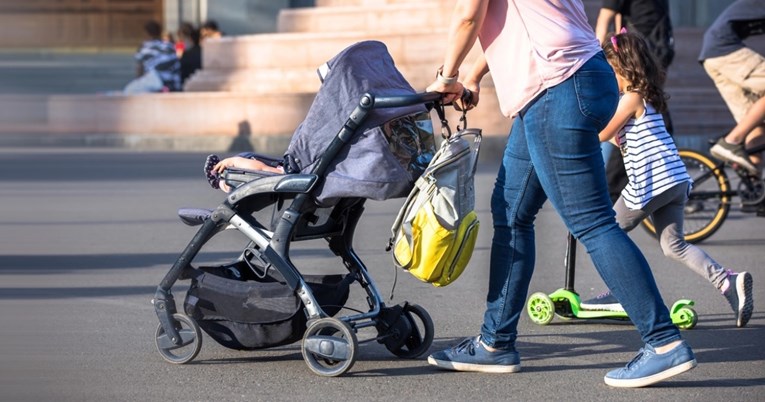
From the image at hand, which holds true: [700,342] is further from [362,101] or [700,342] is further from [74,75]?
[74,75]

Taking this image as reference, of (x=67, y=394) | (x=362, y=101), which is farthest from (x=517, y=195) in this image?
(x=67, y=394)

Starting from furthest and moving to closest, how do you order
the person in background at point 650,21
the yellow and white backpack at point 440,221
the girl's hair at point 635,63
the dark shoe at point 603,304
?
the person in background at point 650,21
the dark shoe at point 603,304
the girl's hair at point 635,63
the yellow and white backpack at point 440,221

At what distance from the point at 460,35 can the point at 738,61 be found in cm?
489

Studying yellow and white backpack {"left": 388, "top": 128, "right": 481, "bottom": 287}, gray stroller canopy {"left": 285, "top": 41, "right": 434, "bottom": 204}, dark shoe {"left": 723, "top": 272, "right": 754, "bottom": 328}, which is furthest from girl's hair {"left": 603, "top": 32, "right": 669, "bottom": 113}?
yellow and white backpack {"left": 388, "top": 128, "right": 481, "bottom": 287}

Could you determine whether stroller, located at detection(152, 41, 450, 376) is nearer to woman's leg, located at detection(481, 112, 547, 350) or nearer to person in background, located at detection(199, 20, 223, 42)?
woman's leg, located at detection(481, 112, 547, 350)

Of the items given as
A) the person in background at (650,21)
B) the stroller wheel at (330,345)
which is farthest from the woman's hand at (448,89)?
the person in background at (650,21)

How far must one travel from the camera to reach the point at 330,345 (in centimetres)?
509

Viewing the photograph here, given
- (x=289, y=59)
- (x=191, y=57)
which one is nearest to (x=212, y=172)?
(x=289, y=59)

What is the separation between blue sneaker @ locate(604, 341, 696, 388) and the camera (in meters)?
4.87

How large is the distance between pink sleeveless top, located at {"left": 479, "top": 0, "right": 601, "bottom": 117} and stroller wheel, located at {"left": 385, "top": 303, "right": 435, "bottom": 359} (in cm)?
94

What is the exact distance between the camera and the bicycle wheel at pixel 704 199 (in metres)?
8.97

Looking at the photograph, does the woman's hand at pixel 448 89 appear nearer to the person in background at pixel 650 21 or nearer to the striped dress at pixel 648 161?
the striped dress at pixel 648 161

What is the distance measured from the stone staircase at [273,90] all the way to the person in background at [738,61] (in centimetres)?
679

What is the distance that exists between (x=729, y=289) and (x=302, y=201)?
2.16 meters
